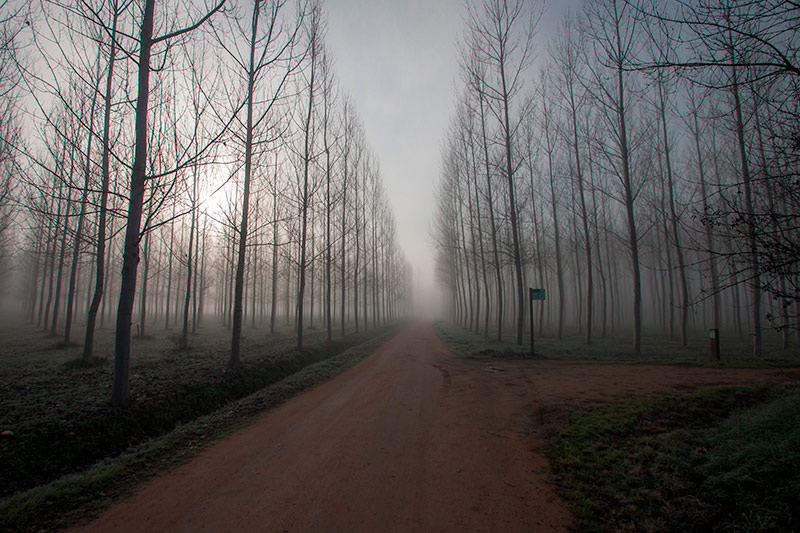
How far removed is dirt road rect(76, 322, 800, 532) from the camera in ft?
11.1

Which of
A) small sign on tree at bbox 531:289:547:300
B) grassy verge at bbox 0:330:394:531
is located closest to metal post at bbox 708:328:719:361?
small sign on tree at bbox 531:289:547:300

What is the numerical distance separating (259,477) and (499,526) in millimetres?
2987

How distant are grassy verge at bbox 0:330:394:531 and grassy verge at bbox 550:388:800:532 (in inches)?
213

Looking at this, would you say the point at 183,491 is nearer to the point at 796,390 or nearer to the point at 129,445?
the point at 129,445

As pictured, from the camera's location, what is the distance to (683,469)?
3943mm

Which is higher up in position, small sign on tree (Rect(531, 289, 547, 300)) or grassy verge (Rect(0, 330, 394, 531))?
small sign on tree (Rect(531, 289, 547, 300))

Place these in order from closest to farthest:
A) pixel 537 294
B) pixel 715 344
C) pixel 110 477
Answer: pixel 110 477 < pixel 715 344 < pixel 537 294

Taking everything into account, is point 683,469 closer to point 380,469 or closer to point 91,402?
point 380,469

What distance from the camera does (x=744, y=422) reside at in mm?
4844

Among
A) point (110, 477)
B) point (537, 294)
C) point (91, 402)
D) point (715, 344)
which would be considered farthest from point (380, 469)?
point (715, 344)

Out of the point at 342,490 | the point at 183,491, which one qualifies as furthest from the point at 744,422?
the point at 183,491

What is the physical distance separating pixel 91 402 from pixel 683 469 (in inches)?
384

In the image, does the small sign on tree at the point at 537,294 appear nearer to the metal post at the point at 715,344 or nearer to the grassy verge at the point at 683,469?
the metal post at the point at 715,344

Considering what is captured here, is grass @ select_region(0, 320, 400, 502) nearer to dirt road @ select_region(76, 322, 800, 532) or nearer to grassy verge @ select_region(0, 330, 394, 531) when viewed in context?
grassy verge @ select_region(0, 330, 394, 531)
